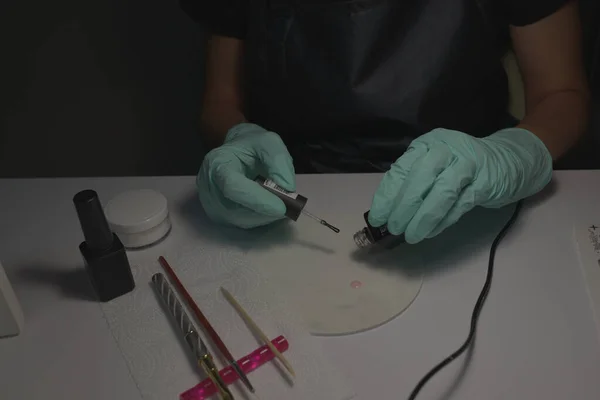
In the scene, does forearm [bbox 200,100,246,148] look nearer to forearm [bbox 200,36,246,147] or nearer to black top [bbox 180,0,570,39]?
forearm [bbox 200,36,246,147]

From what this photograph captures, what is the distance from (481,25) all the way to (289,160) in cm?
42

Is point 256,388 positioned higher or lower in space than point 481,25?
lower

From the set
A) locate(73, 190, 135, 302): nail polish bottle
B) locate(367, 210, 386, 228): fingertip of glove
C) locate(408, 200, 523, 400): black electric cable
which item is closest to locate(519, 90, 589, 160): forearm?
locate(408, 200, 523, 400): black electric cable

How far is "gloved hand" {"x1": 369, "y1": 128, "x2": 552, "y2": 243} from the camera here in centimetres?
70

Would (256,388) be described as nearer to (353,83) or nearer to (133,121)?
(353,83)

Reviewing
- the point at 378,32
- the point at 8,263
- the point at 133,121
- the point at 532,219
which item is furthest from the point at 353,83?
the point at 133,121

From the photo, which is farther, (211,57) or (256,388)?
(211,57)

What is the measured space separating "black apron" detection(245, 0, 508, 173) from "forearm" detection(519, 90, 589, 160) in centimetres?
10

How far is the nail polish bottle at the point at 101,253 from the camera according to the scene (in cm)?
64

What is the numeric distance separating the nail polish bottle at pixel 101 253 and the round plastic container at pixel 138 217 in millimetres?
67

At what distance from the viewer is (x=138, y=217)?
30.1 inches

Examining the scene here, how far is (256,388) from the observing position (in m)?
0.60

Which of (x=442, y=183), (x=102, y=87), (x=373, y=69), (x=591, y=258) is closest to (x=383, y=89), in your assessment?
(x=373, y=69)

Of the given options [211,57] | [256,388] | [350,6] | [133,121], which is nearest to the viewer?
[256,388]
